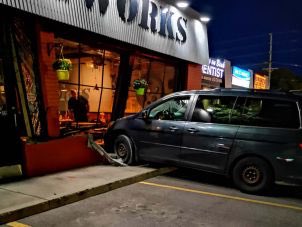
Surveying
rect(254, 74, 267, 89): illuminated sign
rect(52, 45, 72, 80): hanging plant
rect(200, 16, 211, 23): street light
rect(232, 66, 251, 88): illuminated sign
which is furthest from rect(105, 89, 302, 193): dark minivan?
rect(254, 74, 267, 89): illuminated sign

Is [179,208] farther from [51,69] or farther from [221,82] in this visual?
[221,82]

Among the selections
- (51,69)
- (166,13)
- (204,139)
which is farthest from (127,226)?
(166,13)

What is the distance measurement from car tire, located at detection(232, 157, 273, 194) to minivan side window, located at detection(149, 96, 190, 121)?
1754mm

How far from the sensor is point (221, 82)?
23.0m

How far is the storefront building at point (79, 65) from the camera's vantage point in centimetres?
794

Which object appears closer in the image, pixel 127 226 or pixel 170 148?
pixel 127 226

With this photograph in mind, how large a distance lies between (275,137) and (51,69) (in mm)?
5403

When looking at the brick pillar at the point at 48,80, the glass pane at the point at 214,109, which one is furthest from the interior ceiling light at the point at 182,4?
the glass pane at the point at 214,109

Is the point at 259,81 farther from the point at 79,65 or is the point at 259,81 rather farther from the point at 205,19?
the point at 79,65

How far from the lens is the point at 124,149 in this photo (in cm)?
935

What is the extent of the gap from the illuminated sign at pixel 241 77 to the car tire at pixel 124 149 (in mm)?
17224

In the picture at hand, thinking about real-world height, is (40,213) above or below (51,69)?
below

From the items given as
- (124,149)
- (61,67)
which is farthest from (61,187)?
(61,67)

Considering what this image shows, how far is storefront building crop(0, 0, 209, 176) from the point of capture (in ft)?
26.0
